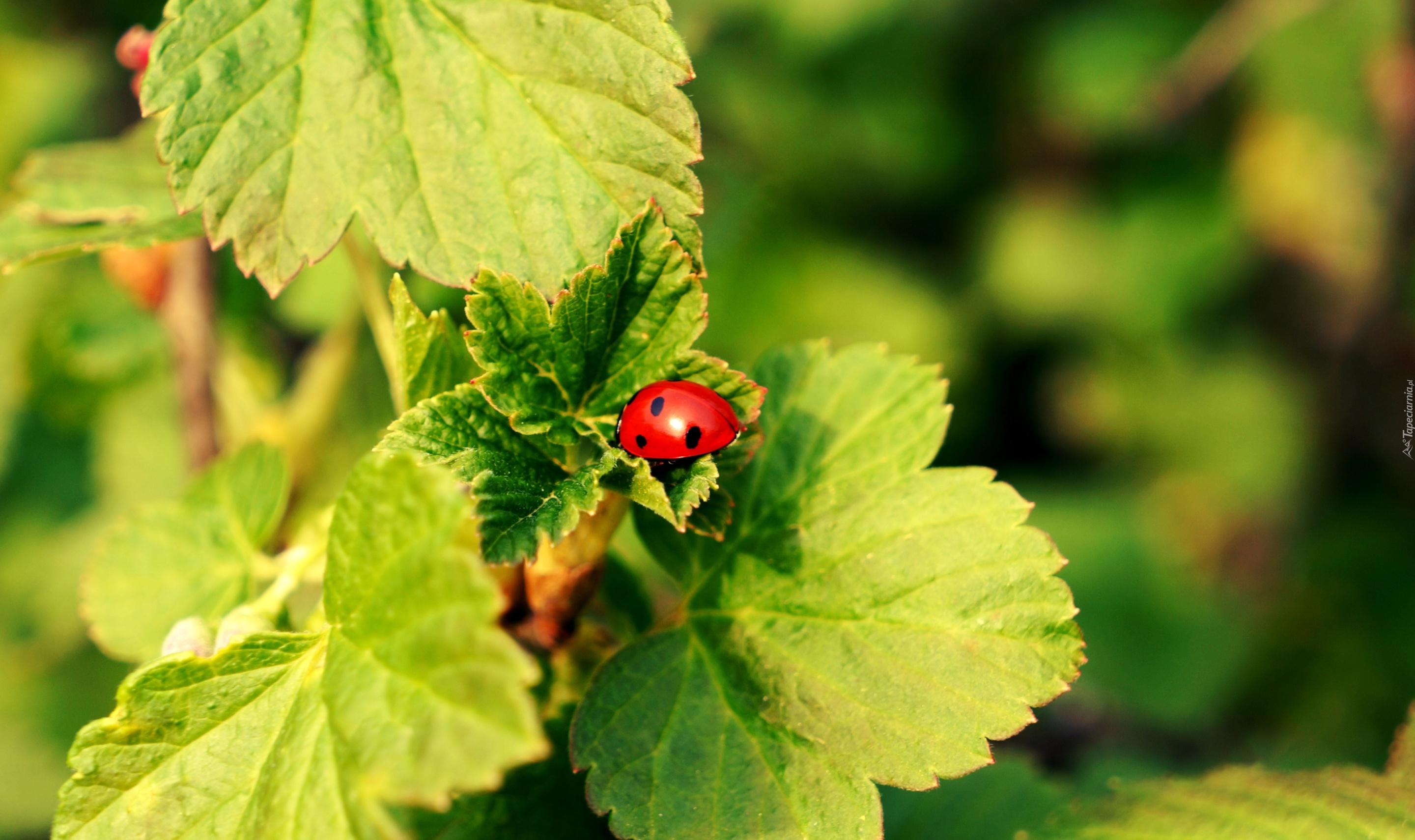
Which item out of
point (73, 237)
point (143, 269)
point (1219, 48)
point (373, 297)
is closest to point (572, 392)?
point (373, 297)

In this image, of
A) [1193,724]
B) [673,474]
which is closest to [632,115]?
[673,474]

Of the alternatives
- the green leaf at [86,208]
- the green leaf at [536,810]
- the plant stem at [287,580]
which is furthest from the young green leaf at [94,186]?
the green leaf at [536,810]

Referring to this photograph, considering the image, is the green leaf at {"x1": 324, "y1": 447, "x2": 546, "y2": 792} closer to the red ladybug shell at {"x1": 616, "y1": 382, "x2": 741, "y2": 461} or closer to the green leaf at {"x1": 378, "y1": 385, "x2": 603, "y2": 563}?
the green leaf at {"x1": 378, "y1": 385, "x2": 603, "y2": 563}

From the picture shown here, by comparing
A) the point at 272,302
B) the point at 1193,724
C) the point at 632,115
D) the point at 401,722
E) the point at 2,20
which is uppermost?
the point at 632,115

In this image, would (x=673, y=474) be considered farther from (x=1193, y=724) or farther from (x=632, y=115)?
(x=1193, y=724)

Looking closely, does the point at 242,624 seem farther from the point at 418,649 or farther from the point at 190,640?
the point at 418,649
